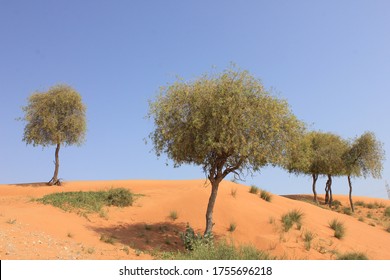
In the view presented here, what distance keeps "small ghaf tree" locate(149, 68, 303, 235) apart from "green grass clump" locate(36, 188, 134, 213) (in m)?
6.38

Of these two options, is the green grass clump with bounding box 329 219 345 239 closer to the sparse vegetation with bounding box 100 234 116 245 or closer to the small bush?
the small bush

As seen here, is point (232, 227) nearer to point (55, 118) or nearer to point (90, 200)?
point (90, 200)

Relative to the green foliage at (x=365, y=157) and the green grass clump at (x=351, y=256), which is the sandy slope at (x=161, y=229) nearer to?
the green grass clump at (x=351, y=256)

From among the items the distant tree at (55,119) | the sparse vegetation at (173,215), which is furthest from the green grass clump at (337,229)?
the distant tree at (55,119)

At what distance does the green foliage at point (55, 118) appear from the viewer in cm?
4231

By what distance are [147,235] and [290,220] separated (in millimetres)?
8431

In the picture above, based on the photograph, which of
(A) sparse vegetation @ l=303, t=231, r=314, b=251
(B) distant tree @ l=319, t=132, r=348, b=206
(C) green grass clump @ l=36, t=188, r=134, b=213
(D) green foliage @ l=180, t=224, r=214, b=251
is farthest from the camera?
(B) distant tree @ l=319, t=132, r=348, b=206

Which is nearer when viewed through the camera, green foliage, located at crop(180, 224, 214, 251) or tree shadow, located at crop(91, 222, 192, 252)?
green foliage, located at crop(180, 224, 214, 251)

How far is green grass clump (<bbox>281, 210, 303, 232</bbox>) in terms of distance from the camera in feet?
71.2

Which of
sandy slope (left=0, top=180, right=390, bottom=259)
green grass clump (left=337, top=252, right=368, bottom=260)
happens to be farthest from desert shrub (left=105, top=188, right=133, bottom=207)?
green grass clump (left=337, top=252, right=368, bottom=260)

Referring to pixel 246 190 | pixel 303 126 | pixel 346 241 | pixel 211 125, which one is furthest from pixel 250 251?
pixel 246 190

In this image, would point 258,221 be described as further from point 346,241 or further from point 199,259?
point 199,259

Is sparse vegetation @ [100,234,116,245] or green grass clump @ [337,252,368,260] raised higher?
sparse vegetation @ [100,234,116,245]
